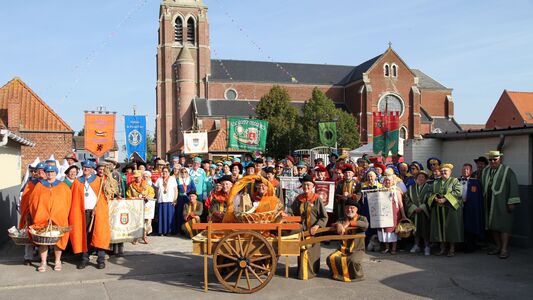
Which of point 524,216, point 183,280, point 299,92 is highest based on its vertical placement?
point 299,92

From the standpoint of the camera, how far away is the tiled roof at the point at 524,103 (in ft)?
177

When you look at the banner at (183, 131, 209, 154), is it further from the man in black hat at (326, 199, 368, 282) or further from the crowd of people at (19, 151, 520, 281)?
the man in black hat at (326, 199, 368, 282)

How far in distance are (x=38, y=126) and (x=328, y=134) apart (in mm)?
14275

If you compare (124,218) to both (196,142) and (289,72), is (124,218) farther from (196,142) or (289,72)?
(289,72)

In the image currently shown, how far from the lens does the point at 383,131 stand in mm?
18141

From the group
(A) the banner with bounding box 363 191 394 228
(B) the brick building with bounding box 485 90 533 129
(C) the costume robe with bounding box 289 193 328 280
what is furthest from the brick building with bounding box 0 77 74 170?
(B) the brick building with bounding box 485 90 533 129

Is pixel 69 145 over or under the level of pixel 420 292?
over

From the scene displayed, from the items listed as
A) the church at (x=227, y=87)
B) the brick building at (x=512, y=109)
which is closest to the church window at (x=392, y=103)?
the church at (x=227, y=87)

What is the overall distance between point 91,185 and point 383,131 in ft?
41.2

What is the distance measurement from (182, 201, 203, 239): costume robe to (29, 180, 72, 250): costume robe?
3237 mm

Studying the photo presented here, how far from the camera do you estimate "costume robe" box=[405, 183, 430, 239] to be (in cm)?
924

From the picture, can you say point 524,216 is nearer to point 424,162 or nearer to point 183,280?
point 424,162

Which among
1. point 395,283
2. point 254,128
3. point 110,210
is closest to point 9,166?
point 110,210

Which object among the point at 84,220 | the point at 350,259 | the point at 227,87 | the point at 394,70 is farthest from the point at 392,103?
the point at 84,220
